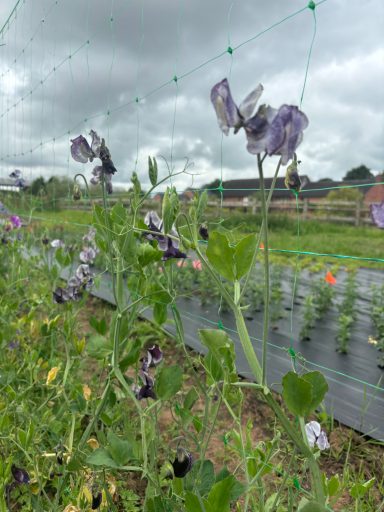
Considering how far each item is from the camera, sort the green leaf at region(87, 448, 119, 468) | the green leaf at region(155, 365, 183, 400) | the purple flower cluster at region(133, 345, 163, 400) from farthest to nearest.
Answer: the purple flower cluster at region(133, 345, 163, 400), the green leaf at region(155, 365, 183, 400), the green leaf at region(87, 448, 119, 468)

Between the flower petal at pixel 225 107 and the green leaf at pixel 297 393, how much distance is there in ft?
0.93

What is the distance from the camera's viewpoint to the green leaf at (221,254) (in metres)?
0.58

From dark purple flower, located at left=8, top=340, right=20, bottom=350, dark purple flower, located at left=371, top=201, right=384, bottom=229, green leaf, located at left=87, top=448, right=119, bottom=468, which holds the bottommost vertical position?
dark purple flower, located at left=8, top=340, right=20, bottom=350

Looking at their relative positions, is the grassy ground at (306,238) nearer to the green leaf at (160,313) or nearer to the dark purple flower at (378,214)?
the green leaf at (160,313)

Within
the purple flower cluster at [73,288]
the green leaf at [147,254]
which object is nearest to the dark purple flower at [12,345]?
the purple flower cluster at [73,288]

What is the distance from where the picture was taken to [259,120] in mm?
496

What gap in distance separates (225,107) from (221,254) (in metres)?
0.18

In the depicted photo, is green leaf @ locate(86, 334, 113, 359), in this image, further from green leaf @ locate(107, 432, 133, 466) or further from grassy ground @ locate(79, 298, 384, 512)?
A: grassy ground @ locate(79, 298, 384, 512)

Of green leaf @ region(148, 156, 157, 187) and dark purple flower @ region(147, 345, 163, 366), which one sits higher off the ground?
green leaf @ region(148, 156, 157, 187)

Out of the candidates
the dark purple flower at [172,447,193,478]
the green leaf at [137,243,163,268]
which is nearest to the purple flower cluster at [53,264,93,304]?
the green leaf at [137,243,163,268]

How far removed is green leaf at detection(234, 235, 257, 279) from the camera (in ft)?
1.97

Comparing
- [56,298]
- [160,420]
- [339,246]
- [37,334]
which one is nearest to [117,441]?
[56,298]

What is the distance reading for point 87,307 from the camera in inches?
140

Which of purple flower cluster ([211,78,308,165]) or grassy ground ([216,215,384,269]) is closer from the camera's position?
purple flower cluster ([211,78,308,165])
